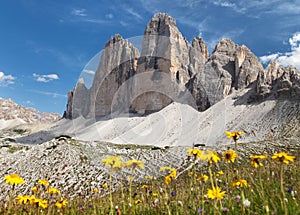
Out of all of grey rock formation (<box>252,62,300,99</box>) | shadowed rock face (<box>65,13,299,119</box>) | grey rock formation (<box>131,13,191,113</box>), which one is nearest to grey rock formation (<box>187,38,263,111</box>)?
shadowed rock face (<box>65,13,299,119</box>)

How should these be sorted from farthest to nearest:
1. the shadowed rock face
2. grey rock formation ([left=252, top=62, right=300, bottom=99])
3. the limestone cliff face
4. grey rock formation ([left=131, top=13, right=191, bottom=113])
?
the limestone cliff face → grey rock formation ([left=131, top=13, right=191, bottom=113]) → the shadowed rock face → grey rock formation ([left=252, top=62, right=300, bottom=99])

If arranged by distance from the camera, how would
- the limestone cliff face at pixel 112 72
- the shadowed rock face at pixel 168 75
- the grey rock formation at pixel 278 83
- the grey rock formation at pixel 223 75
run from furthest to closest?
the limestone cliff face at pixel 112 72 < the grey rock formation at pixel 223 75 < the shadowed rock face at pixel 168 75 < the grey rock formation at pixel 278 83

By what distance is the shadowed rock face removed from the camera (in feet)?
313

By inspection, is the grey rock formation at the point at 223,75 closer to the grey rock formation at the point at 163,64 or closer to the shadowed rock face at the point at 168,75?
the shadowed rock face at the point at 168,75

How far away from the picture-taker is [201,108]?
314 ft

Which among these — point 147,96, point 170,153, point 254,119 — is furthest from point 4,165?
point 147,96

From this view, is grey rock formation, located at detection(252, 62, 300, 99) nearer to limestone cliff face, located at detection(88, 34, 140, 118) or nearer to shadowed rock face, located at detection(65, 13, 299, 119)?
shadowed rock face, located at detection(65, 13, 299, 119)

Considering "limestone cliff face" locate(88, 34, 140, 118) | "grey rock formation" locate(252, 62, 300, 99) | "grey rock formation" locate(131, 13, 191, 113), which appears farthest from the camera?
"limestone cliff face" locate(88, 34, 140, 118)

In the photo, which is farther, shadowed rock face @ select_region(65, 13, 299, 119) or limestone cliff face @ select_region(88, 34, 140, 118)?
limestone cliff face @ select_region(88, 34, 140, 118)

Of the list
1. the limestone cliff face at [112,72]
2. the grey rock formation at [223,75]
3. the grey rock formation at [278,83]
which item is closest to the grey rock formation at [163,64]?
the limestone cliff face at [112,72]

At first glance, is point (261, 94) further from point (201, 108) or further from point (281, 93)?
point (201, 108)

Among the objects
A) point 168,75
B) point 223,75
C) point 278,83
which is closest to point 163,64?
point 168,75

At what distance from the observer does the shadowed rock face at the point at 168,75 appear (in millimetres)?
95312

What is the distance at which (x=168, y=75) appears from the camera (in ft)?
415
